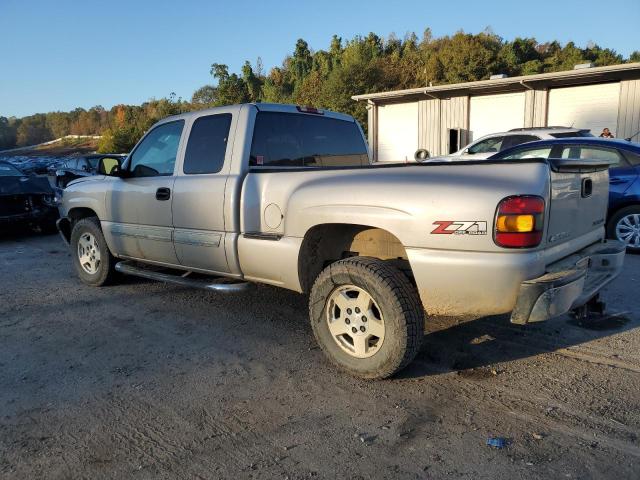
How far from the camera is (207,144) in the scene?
181 inches

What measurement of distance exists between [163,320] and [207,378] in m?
1.46

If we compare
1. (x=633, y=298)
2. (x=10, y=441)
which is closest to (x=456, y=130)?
(x=633, y=298)

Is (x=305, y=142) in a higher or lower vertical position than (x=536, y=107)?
lower

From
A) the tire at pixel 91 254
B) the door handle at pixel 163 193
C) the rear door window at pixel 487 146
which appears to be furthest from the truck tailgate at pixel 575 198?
the rear door window at pixel 487 146

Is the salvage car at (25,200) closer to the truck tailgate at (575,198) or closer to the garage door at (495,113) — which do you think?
the truck tailgate at (575,198)

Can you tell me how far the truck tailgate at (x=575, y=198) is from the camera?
309 cm

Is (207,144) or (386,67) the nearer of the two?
(207,144)

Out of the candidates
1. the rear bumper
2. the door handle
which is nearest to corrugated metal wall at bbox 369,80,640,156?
the rear bumper

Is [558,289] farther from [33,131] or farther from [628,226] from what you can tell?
[33,131]

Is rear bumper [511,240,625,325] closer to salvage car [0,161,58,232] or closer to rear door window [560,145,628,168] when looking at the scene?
rear door window [560,145,628,168]

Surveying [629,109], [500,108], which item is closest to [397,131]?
[500,108]

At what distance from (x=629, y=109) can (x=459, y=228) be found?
1979 centimetres

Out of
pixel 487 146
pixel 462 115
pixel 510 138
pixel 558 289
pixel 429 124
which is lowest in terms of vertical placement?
pixel 558 289

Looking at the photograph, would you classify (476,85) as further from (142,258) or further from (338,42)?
(338,42)
